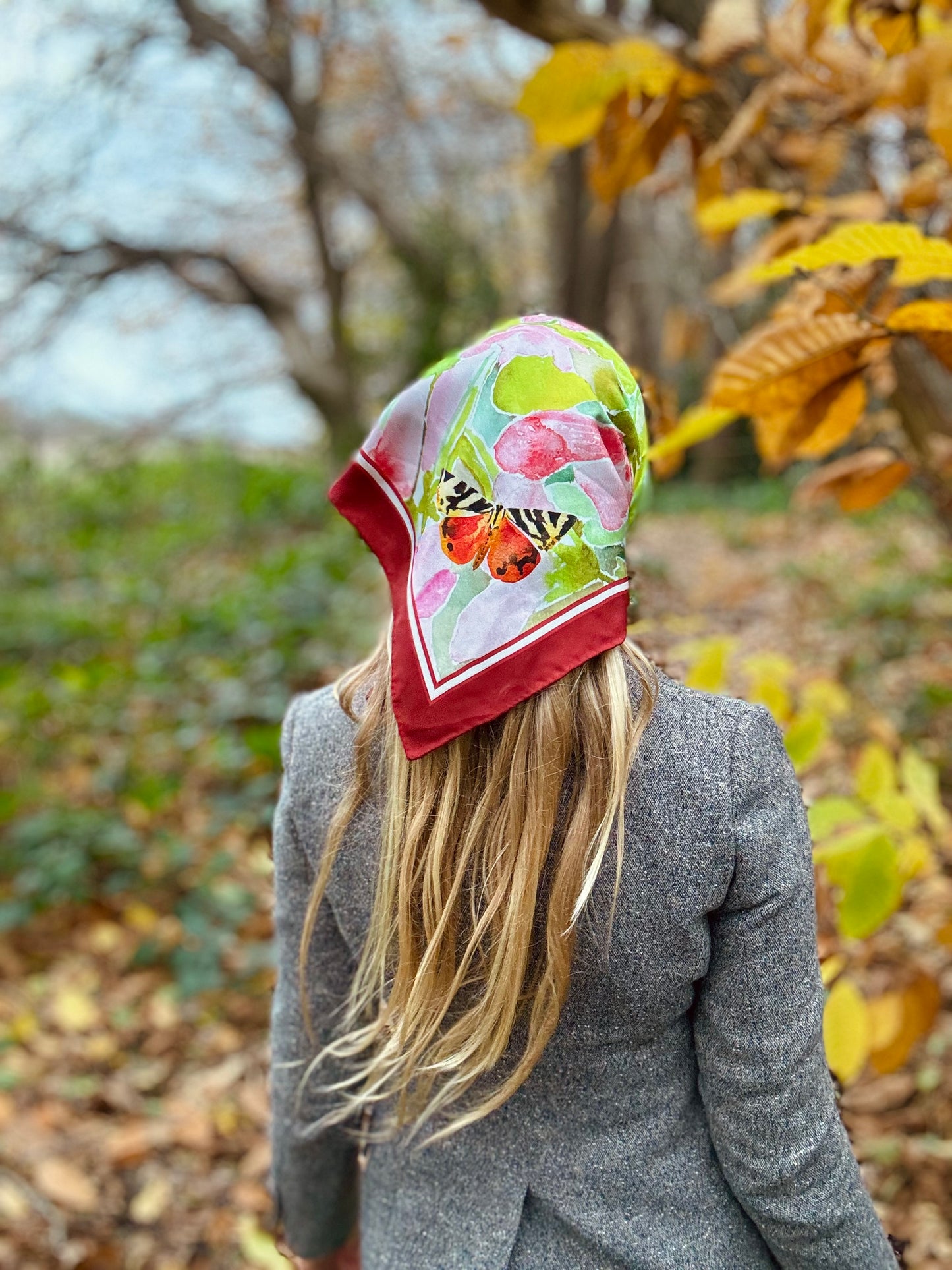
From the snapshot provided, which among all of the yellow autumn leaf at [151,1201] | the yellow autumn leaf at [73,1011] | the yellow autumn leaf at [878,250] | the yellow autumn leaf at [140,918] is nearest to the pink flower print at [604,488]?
the yellow autumn leaf at [878,250]

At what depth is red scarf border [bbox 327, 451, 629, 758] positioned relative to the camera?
80 cm

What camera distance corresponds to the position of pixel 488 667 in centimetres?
80

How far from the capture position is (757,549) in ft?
24.5

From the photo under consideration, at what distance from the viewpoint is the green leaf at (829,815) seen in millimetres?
1338

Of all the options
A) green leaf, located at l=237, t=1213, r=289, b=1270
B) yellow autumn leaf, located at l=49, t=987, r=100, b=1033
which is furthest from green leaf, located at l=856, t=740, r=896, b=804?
yellow autumn leaf, located at l=49, t=987, r=100, b=1033

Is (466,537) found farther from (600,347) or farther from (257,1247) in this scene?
(257,1247)

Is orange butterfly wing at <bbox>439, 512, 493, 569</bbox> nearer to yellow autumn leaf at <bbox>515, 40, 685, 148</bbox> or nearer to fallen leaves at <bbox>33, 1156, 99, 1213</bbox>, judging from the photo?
yellow autumn leaf at <bbox>515, 40, 685, 148</bbox>

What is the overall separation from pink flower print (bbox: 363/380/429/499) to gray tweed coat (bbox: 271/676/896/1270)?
0.87 feet

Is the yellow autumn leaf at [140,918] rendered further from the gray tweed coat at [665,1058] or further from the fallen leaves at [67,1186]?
the gray tweed coat at [665,1058]

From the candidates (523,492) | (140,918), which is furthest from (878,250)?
(140,918)

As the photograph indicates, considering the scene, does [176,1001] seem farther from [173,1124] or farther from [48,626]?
[48,626]

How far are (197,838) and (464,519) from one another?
305 centimetres

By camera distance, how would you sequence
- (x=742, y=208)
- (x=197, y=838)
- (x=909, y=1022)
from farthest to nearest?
(x=197, y=838)
(x=909, y=1022)
(x=742, y=208)

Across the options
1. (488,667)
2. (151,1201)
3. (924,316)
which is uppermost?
(924,316)
